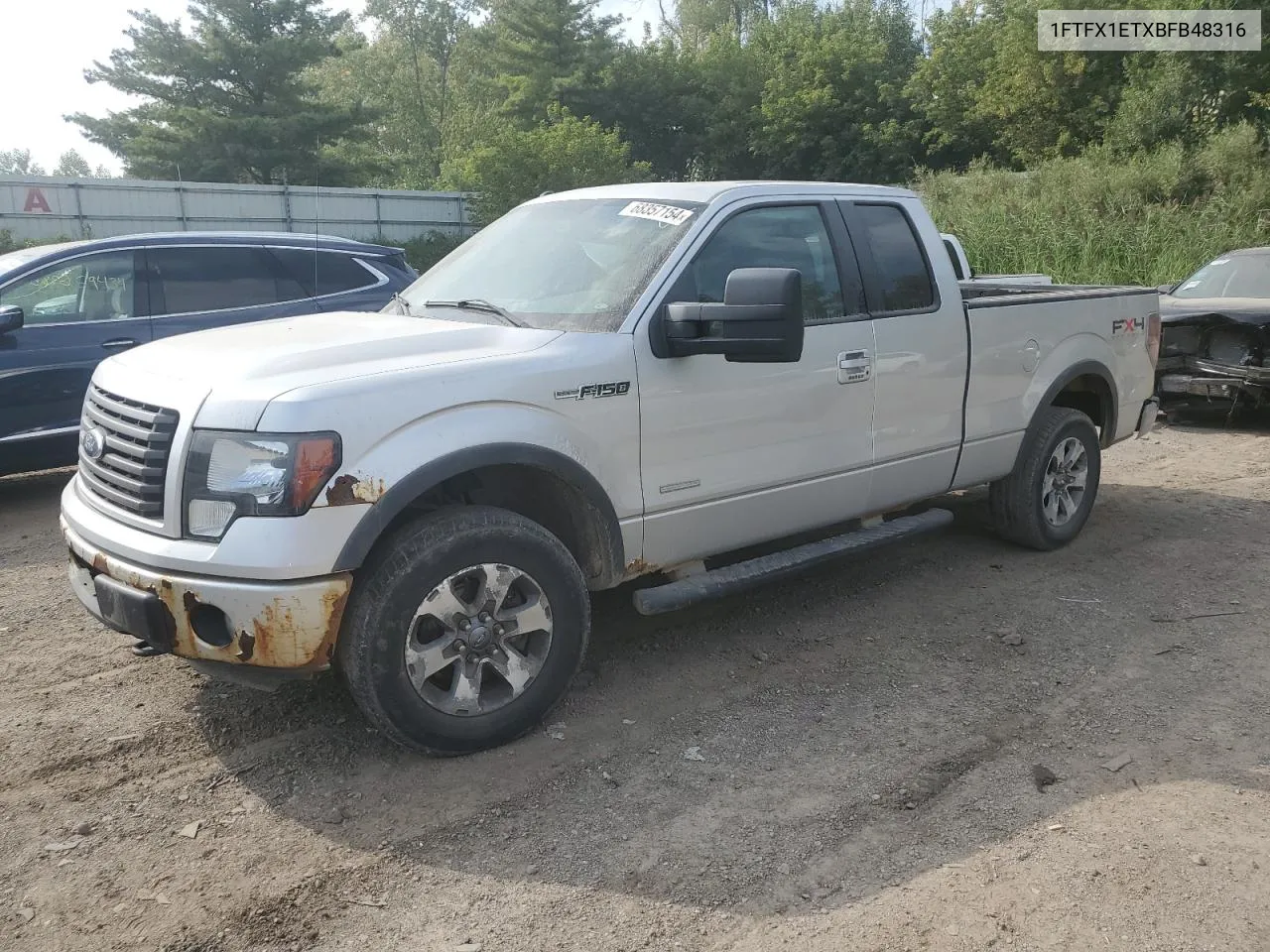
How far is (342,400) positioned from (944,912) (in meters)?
2.23

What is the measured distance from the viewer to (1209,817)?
324 cm

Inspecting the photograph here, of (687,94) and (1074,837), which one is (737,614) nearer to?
(1074,837)

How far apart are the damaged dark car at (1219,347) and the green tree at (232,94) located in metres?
32.9


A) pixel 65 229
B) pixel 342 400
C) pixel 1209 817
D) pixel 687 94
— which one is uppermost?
pixel 687 94

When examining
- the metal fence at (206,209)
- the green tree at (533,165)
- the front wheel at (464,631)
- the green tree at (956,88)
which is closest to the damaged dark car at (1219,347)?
the front wheel at (464,631)

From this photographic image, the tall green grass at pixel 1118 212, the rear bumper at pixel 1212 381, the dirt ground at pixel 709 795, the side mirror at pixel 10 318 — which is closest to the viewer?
the dirt ground at pixel 709 795

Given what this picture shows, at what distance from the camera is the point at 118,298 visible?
723 cm

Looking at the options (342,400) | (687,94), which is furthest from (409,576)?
(687,94)

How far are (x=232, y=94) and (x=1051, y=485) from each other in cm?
3773

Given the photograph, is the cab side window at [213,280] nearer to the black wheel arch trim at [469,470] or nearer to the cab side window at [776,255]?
the cab side window at [776,255]

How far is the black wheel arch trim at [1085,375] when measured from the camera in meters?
5.61

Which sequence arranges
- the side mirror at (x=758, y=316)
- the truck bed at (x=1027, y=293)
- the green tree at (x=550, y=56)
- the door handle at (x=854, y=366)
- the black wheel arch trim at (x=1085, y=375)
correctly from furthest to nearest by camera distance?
the green tree at (x=550, y=56)
the black wheel arch trim at (x=1085, y=375)
the truck bed at (x=1027, y=293)
the door handle at (x=854, y=366)
the side mirror at (x=758, y=316)

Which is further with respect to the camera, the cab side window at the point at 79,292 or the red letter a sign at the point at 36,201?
the red letter a sign at the point at 36,201

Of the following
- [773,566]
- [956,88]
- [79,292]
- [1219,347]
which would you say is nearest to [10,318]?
[79,292]
